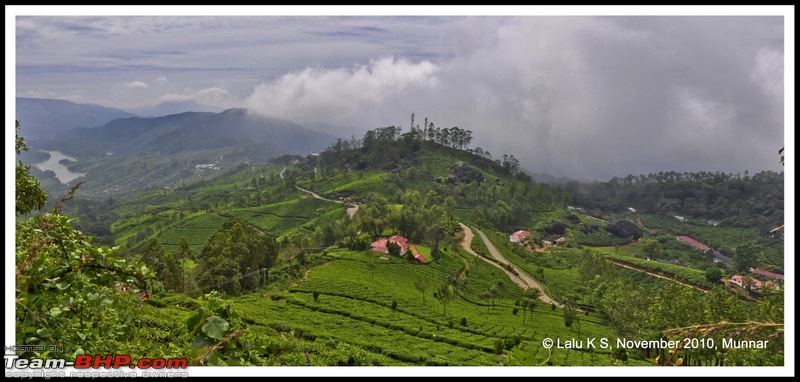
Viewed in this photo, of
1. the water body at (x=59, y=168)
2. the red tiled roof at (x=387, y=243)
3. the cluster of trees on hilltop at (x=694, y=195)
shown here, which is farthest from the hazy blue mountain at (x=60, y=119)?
the cluster of trees on hilltop at (x=694, y=195)

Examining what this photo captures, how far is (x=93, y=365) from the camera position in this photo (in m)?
2.47

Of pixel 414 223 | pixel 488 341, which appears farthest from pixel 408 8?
pixel 414 223

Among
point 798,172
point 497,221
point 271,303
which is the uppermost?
point 798,172

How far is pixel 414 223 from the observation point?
34.0m

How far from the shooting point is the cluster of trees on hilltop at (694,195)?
49.9 meters

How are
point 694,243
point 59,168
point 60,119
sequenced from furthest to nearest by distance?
point 60,119 → point 59,168 → point 694,243

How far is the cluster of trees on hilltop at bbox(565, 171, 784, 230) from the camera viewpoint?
49.9 meters

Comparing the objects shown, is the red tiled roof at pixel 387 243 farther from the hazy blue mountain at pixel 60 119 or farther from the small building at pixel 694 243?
the hazy blue mountain at pixel 60 119

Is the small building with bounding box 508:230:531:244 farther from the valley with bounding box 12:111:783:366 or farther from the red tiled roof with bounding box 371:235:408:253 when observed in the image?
the red tiled roof with bounding box 371:235:408:253

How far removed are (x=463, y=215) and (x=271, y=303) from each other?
2871cm

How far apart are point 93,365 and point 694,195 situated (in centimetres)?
6729

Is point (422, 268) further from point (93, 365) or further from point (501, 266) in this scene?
point (93, 365)

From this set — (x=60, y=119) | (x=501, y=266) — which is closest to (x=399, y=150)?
(x=501, y=266)
